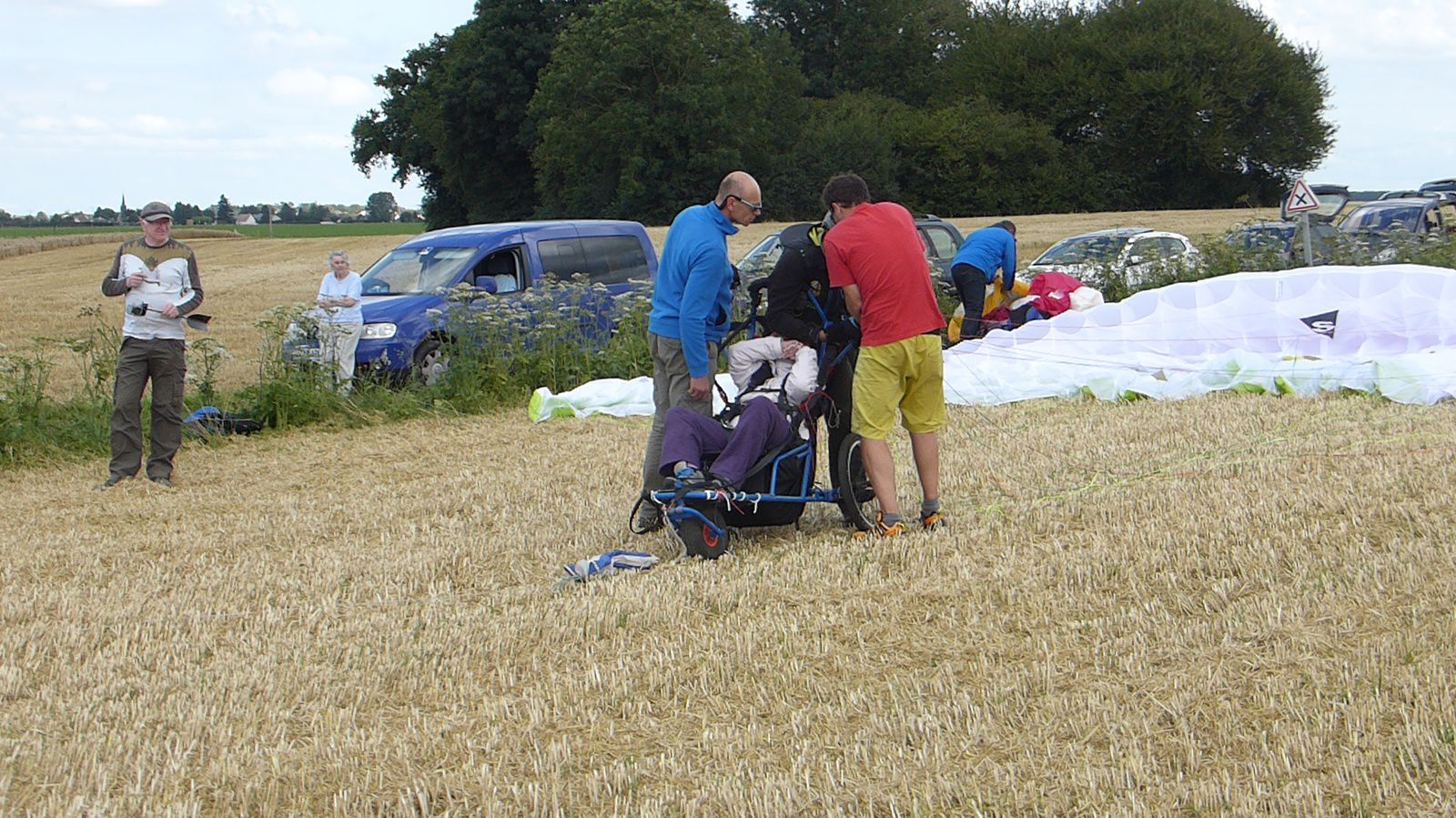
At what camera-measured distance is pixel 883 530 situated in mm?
7051

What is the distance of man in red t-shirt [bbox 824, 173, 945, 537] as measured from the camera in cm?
685

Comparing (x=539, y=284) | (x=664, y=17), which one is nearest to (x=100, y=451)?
(x=539, y=284)

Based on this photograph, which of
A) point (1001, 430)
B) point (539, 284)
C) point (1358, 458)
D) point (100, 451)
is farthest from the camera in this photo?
point (539, 284)

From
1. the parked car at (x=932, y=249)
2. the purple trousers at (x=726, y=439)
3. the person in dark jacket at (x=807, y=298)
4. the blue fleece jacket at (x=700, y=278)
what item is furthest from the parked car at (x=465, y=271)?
the purple trousers at (x=726, y=439)

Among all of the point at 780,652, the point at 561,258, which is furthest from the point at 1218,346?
the point at 780,652

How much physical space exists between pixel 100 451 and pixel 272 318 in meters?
1.95

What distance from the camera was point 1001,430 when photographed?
34.4 ft

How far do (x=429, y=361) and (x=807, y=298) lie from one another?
752cm

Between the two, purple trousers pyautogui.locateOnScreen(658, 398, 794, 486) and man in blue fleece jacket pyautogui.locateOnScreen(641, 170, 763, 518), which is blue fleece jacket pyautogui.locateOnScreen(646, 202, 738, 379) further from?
purple trousers pyautogui.locateOnScreen(658, 398, 794, 486)

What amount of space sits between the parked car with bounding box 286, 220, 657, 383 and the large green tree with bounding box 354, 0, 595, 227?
49240 mm

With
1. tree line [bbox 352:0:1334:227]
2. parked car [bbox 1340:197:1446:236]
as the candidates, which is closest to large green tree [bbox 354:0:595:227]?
tree line [bbox 352:0:1334:227]

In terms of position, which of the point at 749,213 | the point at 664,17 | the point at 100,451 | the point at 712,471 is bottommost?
the point at 100,451

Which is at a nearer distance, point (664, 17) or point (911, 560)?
point (911, 560)

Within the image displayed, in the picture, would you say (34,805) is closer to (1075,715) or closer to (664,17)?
(1075,715)
